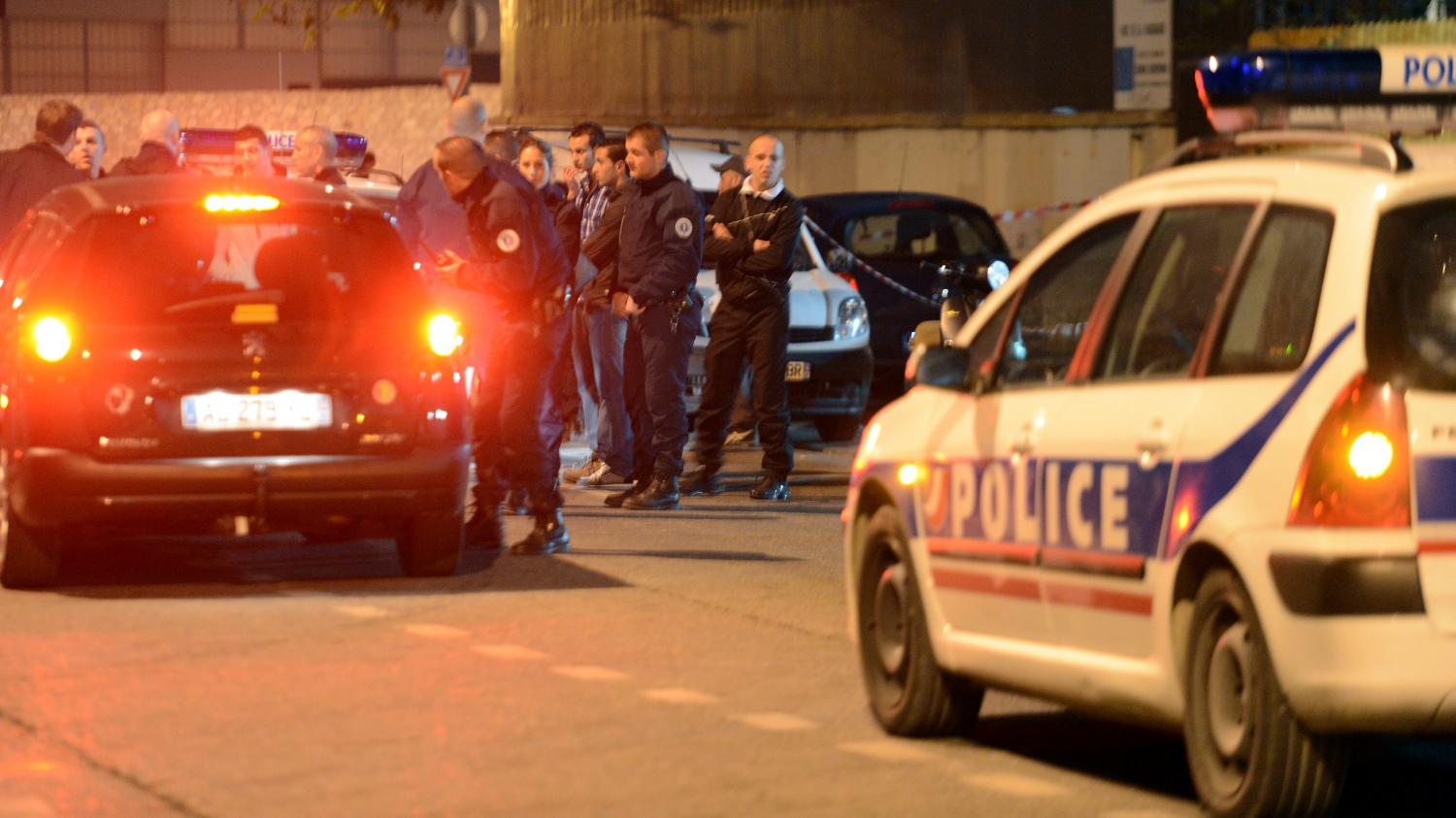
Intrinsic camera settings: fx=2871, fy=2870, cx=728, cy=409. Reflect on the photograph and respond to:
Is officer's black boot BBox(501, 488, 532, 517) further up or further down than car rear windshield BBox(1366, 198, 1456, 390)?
further down

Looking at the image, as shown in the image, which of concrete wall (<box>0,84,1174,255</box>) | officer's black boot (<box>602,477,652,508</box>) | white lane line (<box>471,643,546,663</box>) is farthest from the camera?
concrete wall (<box>0,84,1174,255</box>)

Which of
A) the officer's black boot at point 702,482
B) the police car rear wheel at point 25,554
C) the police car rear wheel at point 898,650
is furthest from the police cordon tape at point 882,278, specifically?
the police car rear wheel at point 898,650

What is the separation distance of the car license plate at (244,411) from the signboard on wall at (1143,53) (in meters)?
18.8

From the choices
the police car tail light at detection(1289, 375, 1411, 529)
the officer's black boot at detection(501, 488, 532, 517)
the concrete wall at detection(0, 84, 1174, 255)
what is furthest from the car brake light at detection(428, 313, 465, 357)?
the concrete wall at detection(0, 84, 1174, 255)

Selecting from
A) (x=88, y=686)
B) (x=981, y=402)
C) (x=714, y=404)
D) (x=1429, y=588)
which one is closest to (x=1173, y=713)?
(x=1429, y=588)

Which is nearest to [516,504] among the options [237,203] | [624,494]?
[624,494]

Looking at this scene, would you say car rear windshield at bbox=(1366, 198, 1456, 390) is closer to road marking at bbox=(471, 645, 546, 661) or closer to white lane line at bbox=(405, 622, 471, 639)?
road marking at bbox=(471, 645, 546, 661)

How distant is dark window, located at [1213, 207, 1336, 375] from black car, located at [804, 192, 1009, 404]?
523 inches

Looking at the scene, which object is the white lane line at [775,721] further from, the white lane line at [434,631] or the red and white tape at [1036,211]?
the red and white tape at [1036,211]

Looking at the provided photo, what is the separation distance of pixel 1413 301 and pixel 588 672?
3464mm

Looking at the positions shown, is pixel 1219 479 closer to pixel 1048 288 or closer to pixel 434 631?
pixel 1048 288

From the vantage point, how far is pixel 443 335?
10961 millimetres

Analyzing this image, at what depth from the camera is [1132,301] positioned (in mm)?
6797

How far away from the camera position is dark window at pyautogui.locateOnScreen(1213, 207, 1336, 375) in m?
6.06
